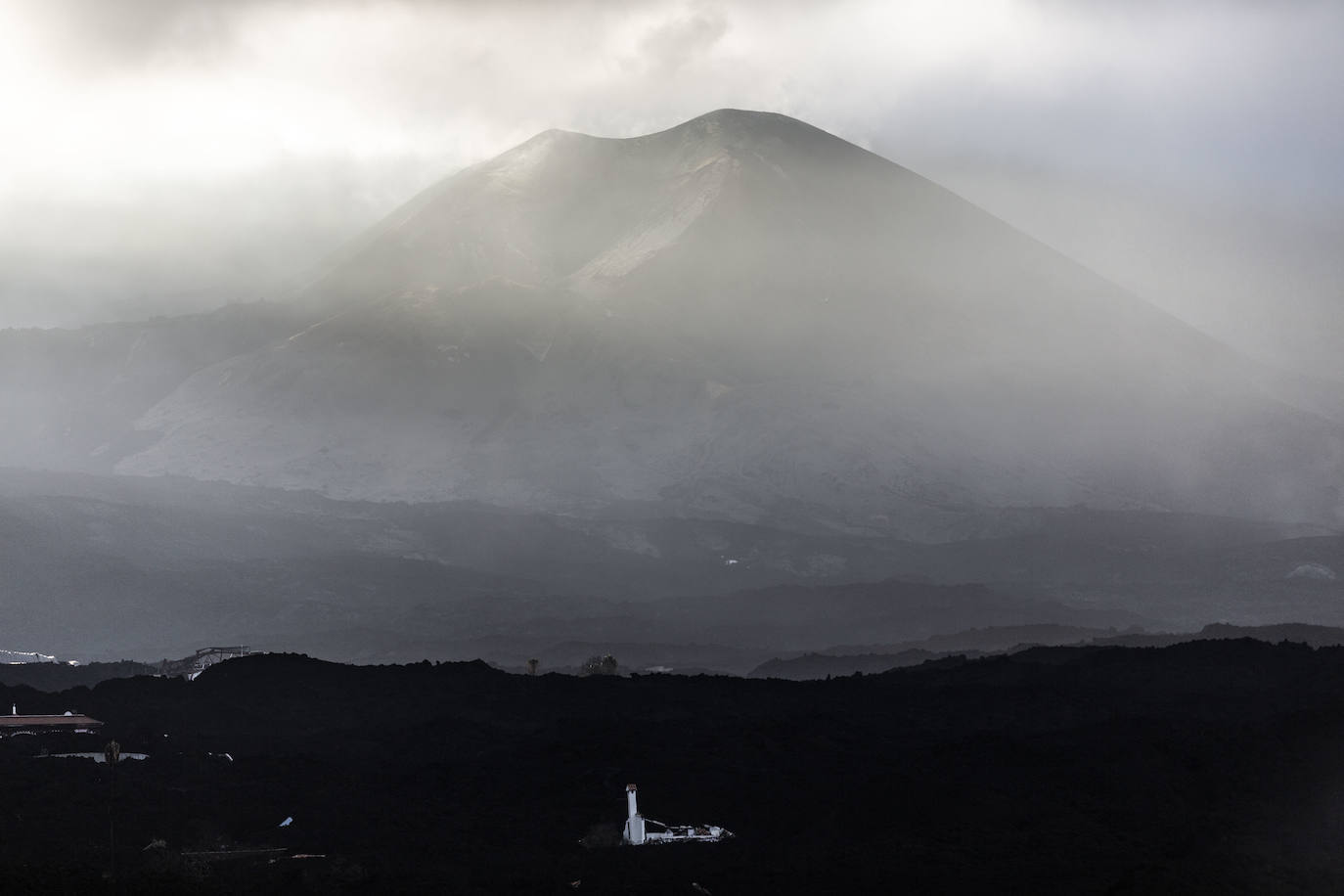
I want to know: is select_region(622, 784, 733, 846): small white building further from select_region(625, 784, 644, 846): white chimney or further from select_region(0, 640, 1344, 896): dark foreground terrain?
select_region(0, 640, 1344, 896): dark foreground terrain

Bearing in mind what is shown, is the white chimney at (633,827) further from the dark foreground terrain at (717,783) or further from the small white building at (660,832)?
the dark foreground terrain at (717,783)

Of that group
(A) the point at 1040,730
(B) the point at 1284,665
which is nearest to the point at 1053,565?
(B) the point at 1284,665

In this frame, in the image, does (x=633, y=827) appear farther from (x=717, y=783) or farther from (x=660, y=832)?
(x=717, y=783)

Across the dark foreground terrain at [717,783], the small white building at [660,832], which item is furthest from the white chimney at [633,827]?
the dark foreground terrain at [717,783]

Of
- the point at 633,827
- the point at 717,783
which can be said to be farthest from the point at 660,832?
the point at 717,783

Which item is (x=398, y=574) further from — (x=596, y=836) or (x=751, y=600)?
(x=596, y=836)

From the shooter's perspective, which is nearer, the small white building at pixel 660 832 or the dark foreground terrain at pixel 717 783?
the dark foreground terrain at pixel 717 783

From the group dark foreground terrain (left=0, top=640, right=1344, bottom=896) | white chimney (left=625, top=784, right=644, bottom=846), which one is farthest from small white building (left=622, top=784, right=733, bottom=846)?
dark foreground terrain (left=0, top=640, right=1344, bottom=896)

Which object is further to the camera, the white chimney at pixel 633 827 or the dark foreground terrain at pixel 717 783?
the white chimney at pixel 633 827
